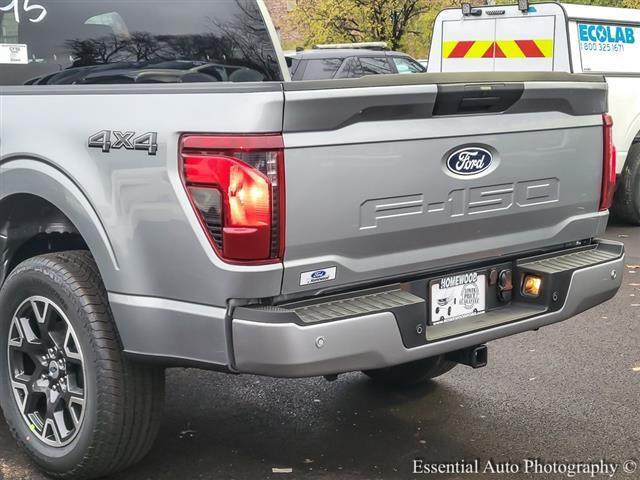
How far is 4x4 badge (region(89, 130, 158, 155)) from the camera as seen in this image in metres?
3.01

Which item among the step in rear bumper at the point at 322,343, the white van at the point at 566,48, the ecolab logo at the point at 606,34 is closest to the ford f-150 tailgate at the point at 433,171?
the step in rear bumper at the point at 322,343

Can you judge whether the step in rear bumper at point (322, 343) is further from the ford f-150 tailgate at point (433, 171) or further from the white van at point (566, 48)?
the white van at point (566, 48)

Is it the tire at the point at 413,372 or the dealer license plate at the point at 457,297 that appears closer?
the dealer license plate at the point at 457,297

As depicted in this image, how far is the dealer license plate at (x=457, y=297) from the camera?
342 cm

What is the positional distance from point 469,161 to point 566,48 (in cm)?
554

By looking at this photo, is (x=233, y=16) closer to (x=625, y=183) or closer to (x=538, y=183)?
(x=538, y=183)

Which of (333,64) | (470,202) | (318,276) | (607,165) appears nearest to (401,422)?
(470,202)

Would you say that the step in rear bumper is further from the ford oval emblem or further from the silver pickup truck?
the ford oval emblem

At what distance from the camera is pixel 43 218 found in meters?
3.60

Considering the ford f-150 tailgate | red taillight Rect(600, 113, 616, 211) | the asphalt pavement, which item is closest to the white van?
Result: the asphalt pavement

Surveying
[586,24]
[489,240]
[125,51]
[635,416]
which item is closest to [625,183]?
[586,24]

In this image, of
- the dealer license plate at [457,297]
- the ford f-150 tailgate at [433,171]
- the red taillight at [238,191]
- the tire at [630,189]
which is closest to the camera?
the red taillight at [238,191]

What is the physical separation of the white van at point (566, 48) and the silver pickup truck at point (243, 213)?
194 inches

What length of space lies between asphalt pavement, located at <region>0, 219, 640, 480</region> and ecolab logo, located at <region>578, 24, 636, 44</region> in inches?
171
